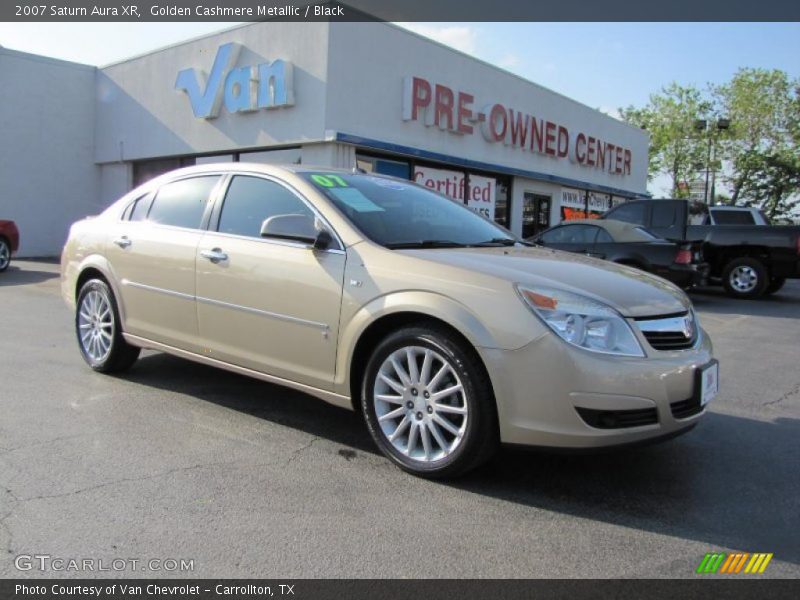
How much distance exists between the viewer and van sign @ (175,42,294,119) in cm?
1409

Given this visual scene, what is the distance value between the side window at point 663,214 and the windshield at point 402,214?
8688mm

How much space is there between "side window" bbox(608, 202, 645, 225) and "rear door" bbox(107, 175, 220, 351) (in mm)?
9794

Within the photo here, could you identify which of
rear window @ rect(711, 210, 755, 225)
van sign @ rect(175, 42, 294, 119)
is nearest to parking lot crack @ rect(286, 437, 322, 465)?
van sign @ rect(175, 42, 294, 119)

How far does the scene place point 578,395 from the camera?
9.73ft

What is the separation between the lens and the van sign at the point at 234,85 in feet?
46.2

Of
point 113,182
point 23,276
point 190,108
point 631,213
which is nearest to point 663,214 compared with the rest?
point 631,213

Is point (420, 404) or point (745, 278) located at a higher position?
point (745, 278)

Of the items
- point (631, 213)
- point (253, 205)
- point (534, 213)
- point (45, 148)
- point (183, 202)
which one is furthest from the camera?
point (534, 213)

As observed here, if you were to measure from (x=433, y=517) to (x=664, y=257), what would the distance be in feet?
27.4

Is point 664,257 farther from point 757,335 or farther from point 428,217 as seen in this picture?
point 428,217

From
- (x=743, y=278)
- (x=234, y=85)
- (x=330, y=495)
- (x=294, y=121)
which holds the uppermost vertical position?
(x=234, y=85)

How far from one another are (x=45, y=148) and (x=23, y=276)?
778 centimetres

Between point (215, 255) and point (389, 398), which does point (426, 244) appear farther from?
point (215, 255)

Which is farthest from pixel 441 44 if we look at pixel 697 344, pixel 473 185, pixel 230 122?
pixel 697 344
